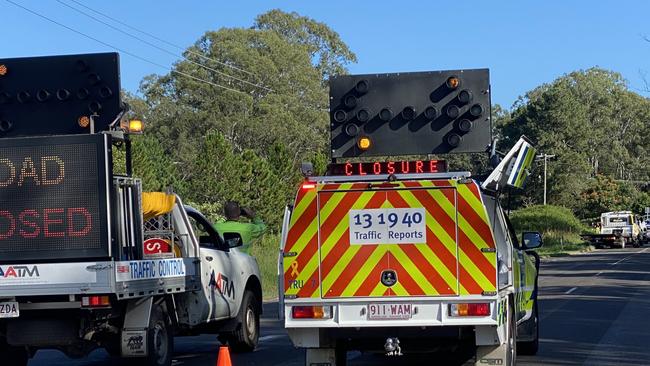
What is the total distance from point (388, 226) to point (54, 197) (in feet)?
11.4

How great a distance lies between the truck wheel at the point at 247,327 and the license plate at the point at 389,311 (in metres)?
4.39

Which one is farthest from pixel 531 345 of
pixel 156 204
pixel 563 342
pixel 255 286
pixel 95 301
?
pixel 95 301

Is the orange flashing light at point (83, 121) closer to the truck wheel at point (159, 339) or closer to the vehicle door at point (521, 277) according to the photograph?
the truck wheel at point (159, 339)

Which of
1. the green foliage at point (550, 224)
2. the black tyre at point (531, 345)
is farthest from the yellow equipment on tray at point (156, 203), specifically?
the green foliage at point (550, 224)

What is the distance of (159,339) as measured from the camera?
11.1 metres

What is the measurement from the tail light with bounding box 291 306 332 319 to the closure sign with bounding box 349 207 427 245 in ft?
2.26

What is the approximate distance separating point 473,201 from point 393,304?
121cm

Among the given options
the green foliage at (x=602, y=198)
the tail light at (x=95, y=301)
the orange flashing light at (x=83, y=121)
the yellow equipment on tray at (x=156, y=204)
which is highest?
the orange flashing light at (x=83, y=121)

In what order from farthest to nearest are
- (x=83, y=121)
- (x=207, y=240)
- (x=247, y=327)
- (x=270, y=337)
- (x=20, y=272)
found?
(x=270, y=337)
(x=247, y=327)
(x=207, y=240)
(x=83, y=121)
(x=20, y=272)

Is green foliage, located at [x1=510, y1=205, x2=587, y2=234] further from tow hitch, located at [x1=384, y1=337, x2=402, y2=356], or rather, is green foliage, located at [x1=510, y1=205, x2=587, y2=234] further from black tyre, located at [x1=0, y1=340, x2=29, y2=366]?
tow hitch, located at [x1=384, y1=337, x2=402, y2=356]

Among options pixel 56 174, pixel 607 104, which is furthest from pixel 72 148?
pixel 607 104

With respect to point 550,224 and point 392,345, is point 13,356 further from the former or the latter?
point 550,224

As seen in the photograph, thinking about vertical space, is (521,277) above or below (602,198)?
above

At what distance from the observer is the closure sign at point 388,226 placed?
945 centimetres
